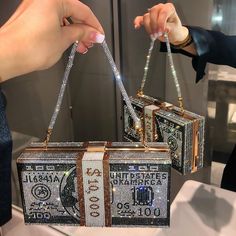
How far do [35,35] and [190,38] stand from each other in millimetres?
308

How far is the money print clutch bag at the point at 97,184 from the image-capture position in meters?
0.42

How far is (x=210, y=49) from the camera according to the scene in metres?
0.62

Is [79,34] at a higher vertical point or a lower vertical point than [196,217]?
higher

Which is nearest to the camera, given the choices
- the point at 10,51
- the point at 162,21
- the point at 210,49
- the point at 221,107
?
the point at 10,51

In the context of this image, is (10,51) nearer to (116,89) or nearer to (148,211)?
(148,211)

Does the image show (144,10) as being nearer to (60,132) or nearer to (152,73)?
(152,73)

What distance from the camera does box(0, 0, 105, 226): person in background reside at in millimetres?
384

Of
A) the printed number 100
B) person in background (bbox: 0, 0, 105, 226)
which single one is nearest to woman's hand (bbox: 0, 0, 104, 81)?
person in background (bbox: 0, 0, 105, 226)

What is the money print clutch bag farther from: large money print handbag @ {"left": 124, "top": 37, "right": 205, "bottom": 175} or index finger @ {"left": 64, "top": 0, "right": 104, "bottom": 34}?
index finger @ {"left": 64, "top": 0, "right": 104, "bottom": 34}

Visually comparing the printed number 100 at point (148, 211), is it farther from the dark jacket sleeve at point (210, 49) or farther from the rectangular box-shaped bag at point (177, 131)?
the dark jacket sleeve at point (210, 49)

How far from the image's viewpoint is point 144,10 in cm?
73

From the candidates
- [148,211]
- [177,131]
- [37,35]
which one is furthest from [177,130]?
[37,35]

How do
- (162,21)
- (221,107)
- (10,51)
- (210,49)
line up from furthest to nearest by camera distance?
(221,107)
(210,49)
(162,21)
(10,51)

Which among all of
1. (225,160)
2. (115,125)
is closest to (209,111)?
(225,160)
